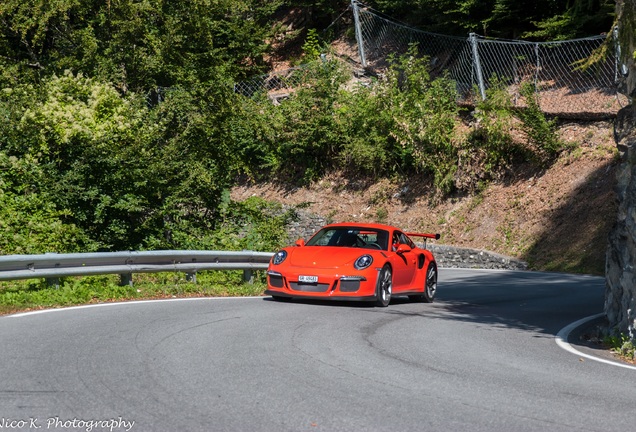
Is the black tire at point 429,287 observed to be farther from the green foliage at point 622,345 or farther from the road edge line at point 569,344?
the green foliage at point 622,345

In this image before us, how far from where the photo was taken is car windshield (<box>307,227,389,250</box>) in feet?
49.6

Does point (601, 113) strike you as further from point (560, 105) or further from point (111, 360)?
point (111, 360)

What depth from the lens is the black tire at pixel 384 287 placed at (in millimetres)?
14008

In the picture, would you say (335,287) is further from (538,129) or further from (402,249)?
(538,129)

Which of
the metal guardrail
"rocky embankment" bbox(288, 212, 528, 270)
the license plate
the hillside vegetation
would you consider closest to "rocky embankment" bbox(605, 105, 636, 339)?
the hillside vegetation

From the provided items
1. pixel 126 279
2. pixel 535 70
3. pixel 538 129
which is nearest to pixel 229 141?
pixel 126 279

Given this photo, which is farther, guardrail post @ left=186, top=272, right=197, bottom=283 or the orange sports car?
guardrail post @ left=186, top=272, right=197, bottom=283

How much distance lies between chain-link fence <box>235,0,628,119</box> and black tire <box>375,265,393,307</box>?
14.8 m

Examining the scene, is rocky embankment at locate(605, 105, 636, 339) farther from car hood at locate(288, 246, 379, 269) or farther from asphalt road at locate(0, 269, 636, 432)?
car hood at locate(288, 246, 379, 269)

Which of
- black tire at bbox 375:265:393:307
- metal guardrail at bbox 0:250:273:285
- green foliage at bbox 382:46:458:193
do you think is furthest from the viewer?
green foliage at bbox 382:46:458:193

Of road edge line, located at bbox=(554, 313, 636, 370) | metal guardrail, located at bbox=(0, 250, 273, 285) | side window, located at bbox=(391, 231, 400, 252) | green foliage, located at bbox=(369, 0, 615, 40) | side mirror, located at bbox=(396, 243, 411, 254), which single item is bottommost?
road edge line, located at bbox=(554, 313, 636, 370)

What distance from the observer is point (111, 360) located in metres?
7.84

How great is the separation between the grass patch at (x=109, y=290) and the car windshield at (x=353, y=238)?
5.95 feet

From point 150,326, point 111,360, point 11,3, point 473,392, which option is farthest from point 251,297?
point 11,3
